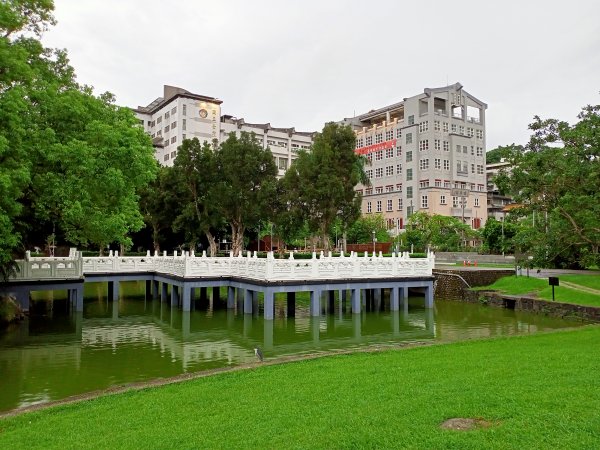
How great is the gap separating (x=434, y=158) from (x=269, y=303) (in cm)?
5034

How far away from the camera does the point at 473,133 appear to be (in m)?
72.9

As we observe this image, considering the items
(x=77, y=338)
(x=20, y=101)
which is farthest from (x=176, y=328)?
(x=20, y=101)

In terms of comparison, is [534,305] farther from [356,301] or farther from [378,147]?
[378,147]

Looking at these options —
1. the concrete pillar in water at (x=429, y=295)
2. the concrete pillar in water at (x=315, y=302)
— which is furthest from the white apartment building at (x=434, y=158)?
the concrete pillar in water at (x=315, y=302)

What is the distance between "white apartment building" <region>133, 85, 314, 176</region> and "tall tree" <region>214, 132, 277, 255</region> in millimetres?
29306

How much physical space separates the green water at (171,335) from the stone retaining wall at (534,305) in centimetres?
85

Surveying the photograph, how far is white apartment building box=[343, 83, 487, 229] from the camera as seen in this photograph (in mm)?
68625

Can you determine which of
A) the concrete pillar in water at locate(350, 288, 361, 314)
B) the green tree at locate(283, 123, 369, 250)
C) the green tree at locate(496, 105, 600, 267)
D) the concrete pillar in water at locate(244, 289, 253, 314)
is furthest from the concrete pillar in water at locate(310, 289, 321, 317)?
the green tree at locate(283, 123, 369, 250)

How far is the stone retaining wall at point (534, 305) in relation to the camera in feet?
77.6

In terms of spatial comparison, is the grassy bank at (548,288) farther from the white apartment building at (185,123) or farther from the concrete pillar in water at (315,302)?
the white apartment building at (185,123)

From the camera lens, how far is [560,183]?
14.8 m

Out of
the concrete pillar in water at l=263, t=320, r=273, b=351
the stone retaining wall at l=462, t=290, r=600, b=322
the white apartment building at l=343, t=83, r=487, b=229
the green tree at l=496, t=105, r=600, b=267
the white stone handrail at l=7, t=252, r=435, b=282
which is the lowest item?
the concrete pillar in water at l=263, t=320, r=273, b=351

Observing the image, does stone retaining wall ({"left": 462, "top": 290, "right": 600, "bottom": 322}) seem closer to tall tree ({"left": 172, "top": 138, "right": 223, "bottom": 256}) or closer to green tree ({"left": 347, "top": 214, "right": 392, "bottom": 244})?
tall tree ({"left": 172, "top": 138, "right": 223, "bottom": 256})

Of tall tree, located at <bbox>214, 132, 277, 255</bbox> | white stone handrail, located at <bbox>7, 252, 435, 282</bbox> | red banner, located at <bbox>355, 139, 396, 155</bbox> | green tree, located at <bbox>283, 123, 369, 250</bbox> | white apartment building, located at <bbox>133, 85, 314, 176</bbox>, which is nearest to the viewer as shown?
white stone handrail, located at <bbox>7, 252, 435, 282</bbox>
